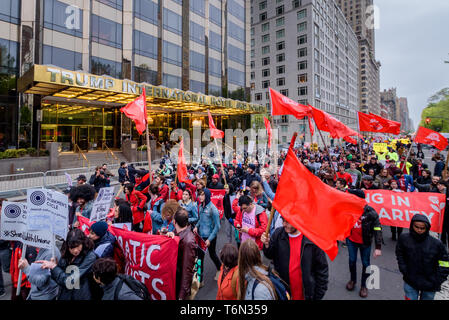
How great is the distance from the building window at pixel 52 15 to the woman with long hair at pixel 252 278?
2688 centimetres

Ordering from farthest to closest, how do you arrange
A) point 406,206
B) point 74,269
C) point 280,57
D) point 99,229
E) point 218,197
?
point 280,57 → point 218,197 → point 406,206 → point 99,229 → point 74,269

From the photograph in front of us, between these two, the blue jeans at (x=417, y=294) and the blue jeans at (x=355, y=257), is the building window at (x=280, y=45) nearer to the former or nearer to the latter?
the blue jeans at (x=355, y=257)

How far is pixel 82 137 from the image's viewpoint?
92.4ft

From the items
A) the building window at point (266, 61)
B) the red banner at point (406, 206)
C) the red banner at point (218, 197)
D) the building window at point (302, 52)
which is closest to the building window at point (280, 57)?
the building window at point (266, 61)

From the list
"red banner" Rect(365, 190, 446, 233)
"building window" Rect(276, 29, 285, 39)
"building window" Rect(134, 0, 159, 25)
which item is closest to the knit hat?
"red banner" Rect(365, 190, 446, 233)

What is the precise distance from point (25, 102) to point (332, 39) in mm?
83374

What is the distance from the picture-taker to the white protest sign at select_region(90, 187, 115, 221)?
15.6 feet

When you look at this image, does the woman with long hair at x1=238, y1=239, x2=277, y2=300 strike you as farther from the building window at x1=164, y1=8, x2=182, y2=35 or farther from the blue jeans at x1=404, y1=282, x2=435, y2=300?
the building window at x1=164, y1=8, x2=182, y2=35

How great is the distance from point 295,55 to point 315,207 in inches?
2831

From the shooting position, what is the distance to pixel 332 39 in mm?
79625

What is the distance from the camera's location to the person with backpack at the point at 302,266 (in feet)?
10.2

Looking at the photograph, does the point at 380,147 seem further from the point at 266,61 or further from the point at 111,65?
the point at 266,61

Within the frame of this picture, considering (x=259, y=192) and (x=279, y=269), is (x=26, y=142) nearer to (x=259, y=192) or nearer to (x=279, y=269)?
(x=259, y=192)

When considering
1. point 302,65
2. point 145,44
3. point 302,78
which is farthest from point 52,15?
point 302,65
